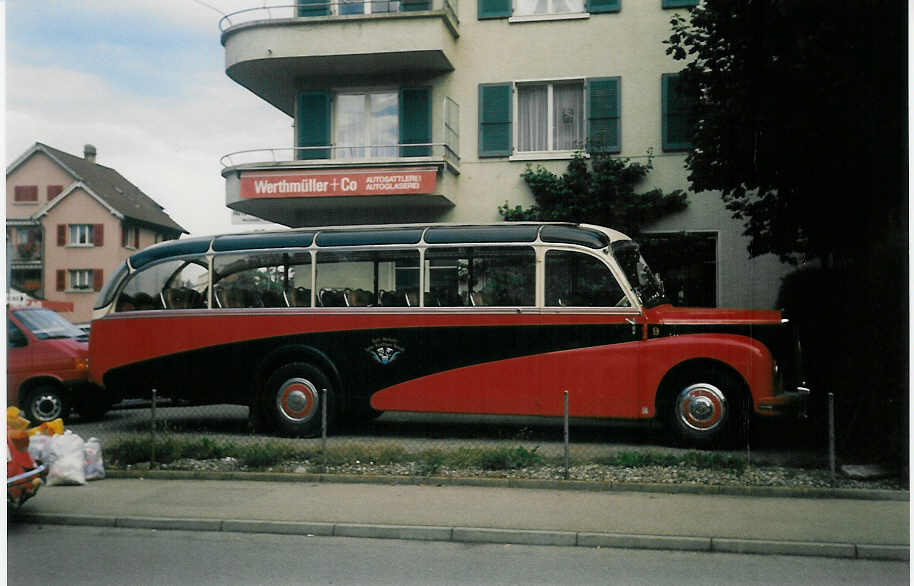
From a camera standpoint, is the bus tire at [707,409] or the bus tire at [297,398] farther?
the bus tire at [297,398]

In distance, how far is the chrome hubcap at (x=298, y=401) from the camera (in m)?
12.5

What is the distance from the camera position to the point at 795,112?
35.0ft

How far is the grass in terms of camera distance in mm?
10031

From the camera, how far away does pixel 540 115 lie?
15.3 m

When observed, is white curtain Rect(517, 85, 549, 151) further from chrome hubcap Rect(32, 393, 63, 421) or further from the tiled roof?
chrome hubcap Rect(32, 393, 63, 421)

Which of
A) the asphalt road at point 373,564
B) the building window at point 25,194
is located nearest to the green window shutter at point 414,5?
the building window at point 25,194

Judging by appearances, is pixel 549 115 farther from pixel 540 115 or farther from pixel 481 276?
pixel 481 276

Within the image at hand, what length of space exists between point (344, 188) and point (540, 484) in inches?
276

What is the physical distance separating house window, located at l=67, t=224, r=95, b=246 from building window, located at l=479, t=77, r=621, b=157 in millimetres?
6124

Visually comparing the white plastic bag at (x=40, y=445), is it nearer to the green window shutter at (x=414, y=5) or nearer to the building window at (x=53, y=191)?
the building window at (x=53, y=191)

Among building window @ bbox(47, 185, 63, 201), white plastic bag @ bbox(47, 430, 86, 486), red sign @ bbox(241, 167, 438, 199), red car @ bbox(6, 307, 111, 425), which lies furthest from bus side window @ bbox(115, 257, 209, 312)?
white plastic bag @ bbox(47, 430, 86, 486)

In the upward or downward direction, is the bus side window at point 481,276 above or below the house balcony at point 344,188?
below

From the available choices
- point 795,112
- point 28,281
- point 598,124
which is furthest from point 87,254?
point 795,112

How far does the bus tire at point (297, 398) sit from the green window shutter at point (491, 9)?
654 centimetres
